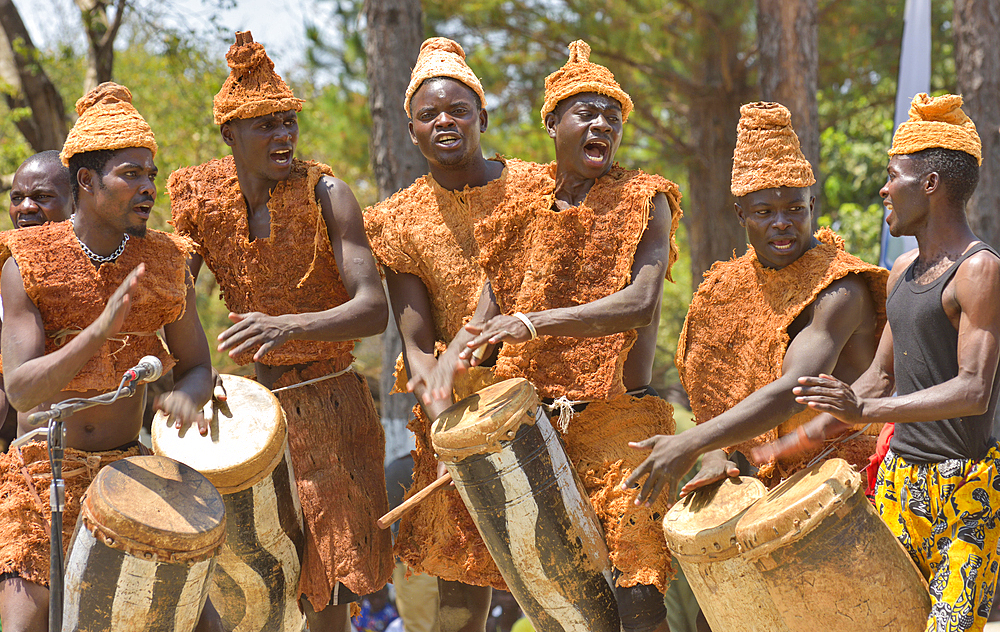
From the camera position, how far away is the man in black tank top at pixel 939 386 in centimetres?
305

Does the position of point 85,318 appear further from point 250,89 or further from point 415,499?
point 415,499

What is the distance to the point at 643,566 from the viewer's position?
344cm

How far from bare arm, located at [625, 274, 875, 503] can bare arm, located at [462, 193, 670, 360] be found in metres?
0.44

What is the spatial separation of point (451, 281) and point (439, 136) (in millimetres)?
591

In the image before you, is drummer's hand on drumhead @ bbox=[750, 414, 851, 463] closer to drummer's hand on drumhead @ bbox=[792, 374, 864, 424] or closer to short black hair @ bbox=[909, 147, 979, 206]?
drummer's hand on drumhead @ bbox=[792, 374, 864, 424]

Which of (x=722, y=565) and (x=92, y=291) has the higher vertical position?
(x=92, y=291)

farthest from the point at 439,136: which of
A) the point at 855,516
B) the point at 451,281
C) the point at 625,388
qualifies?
the point at 855,516

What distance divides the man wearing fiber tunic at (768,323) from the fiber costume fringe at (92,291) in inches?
72.2

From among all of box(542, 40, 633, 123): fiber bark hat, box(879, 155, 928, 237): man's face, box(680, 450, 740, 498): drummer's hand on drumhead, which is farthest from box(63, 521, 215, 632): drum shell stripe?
box(879, 155, 928, 237): man's face

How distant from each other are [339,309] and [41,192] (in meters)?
1.59

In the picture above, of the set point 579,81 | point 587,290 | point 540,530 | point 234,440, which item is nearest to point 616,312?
point 587,290

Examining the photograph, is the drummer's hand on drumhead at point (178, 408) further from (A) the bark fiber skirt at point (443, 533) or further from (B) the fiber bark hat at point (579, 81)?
(B) the fiber bark hat at point (579, 81)

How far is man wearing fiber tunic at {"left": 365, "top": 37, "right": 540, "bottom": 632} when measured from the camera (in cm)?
388

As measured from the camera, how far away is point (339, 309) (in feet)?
12.5
